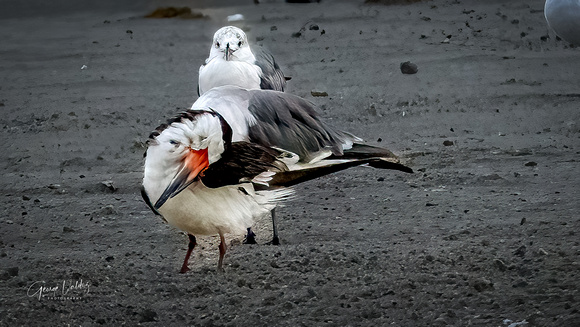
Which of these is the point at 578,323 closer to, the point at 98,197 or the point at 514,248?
the point at 514,248

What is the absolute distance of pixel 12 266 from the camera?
300cm

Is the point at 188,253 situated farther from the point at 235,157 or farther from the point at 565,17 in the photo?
the point at 565,17

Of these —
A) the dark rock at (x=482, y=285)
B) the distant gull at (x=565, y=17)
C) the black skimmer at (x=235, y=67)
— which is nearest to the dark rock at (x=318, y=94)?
the black skimmer at (x=235, y=67)

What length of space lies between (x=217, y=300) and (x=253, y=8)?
6544 mm

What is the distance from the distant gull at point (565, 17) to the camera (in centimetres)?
527

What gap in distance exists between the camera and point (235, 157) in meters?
2.72

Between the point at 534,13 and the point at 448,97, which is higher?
the point at 534,13

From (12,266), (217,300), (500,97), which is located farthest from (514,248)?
(500,97)

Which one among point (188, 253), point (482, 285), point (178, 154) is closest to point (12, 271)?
point (188, 253)

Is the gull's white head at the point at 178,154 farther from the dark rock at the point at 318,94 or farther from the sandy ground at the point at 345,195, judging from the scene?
the dark rock at the point at 318,94

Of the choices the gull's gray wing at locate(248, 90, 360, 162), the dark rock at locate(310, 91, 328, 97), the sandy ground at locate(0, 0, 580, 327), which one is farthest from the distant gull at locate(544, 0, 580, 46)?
the gull's gray wing at locate(248, 90, 360, 162)

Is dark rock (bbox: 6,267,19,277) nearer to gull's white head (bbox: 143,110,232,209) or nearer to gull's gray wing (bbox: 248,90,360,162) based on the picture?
gull's white head (bbox: 143,110,232,209)

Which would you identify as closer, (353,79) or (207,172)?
(207,172)

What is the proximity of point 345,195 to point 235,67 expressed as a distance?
2.57 feet
